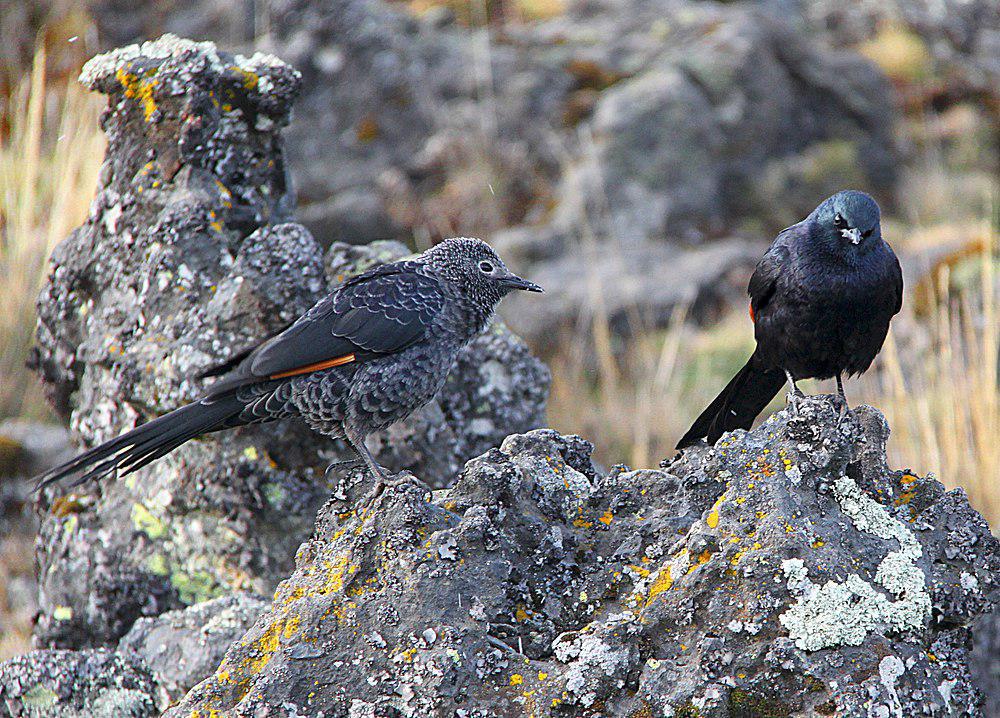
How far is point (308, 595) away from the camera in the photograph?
2885 millimetres

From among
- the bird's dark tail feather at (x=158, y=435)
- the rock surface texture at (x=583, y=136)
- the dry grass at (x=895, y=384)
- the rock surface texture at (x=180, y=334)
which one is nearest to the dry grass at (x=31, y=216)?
the rock surface texture at (x=583, y=136)

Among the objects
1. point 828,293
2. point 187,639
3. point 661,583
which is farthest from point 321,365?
point 828,293

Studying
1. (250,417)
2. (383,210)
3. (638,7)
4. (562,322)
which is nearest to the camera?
(250,417)

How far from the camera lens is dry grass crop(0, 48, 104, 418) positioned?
22.9 ft

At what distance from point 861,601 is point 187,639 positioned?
2.47 m

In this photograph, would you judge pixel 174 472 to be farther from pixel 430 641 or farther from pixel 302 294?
pixel 430 641

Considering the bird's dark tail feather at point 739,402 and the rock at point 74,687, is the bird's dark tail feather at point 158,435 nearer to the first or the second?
the rock at point 74,687

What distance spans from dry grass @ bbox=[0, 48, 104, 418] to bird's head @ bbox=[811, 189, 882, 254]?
5.52 meters

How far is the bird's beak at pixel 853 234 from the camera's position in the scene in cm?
352

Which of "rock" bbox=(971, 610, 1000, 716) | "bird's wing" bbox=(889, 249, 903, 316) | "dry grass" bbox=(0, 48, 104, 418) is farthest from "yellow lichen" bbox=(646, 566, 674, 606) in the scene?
"dry grass" bbox=(0, 48, 104, 418)

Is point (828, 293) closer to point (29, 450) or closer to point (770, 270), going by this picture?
point (770, 270)

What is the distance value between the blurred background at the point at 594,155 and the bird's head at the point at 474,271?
3171 millimetres

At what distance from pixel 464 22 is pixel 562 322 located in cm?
540

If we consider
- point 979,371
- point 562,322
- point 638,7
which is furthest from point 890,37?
point 979,371
